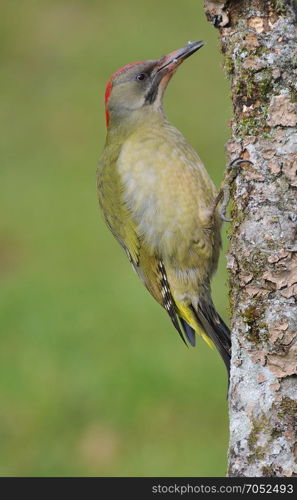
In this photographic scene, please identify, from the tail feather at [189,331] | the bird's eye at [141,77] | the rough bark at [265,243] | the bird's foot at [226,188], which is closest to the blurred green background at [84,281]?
the tail feather at [189,331]

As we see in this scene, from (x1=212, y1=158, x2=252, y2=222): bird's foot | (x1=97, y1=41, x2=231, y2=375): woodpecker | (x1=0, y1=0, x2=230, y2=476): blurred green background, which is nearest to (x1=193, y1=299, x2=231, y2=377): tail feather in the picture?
(x1=97, y1=41, x2=231, y2=375): woodpecker

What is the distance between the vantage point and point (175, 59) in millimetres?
5152

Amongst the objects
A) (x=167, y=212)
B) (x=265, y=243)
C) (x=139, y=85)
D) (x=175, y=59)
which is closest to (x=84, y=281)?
(x=139, y=85)

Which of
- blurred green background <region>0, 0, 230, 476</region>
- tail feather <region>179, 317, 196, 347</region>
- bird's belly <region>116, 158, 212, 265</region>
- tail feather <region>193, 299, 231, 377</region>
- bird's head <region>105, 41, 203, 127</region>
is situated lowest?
blurred green background <region>0, 0, 230, 476</region>

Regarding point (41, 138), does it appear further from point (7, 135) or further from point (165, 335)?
point (165, 335)

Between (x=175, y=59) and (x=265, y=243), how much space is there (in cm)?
182

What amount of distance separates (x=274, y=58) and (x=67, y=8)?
41.1 feet

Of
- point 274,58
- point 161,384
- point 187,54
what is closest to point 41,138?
point 161,384

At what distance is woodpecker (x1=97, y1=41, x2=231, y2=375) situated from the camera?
4863 millimetres

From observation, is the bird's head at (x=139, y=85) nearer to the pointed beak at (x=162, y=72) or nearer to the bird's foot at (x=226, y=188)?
the pointed beak at (x=162, y=72)

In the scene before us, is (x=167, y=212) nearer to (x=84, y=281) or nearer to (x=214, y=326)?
(x=214, y=326)

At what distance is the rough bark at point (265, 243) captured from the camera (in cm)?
358

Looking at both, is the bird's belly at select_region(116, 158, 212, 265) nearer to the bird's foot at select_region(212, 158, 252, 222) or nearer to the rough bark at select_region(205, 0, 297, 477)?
the bird's foot at select_region(212, 158, 252, 222)

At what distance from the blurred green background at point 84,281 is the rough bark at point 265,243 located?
10.6 ft
